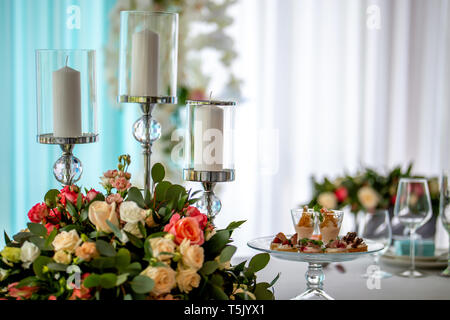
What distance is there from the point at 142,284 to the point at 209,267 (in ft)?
0.38

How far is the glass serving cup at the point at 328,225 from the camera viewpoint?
1.26 metres

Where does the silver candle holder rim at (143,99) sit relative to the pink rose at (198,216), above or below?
above

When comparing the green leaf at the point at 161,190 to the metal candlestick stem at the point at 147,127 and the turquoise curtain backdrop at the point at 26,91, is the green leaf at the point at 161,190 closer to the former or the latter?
the metal candlestick stem at the point at 147,127

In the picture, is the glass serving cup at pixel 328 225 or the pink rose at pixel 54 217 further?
the glass serving cup at pixel 328 225

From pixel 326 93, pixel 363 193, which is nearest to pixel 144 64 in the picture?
pixel 363 193

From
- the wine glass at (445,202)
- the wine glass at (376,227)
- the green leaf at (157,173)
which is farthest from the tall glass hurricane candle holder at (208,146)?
the wine glass at (445,202)

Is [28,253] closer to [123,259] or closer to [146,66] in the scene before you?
[123,259]

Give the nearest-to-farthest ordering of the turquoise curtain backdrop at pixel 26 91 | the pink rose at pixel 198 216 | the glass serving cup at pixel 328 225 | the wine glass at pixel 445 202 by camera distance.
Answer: the pink rose at pixel 198 216 → the glass serving cup at pixel 328 225 → the wine glass at pixel 445 202 → the turquoise curtain backdrop at pixel 26 91

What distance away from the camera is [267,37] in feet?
10.5

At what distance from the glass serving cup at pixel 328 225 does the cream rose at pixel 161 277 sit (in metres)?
0.53

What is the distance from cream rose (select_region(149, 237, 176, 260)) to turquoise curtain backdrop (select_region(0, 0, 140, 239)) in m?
1.67

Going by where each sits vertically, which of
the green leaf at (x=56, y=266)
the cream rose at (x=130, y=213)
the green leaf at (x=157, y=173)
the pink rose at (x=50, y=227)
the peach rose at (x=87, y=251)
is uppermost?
the green leaf at (x=157, y=173)

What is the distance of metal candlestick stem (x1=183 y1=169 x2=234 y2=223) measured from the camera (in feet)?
3.63

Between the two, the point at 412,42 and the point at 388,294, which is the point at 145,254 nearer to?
the point at 388,294
